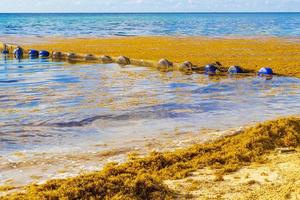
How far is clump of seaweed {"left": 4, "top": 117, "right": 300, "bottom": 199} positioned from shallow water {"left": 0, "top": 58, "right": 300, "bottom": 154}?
1.77 metres

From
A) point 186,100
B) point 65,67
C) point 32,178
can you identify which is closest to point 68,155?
point 32,178

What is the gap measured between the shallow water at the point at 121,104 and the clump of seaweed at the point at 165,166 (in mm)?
1774

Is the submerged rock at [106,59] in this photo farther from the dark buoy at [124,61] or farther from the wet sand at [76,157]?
the wet sand at [76,157]

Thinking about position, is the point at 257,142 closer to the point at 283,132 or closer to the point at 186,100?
the point at 283,132

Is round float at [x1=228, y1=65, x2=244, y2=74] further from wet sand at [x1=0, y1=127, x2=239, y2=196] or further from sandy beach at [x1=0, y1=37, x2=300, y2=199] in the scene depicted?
sandy beach at [x1=0, y1=37, x2=300, y2=199]

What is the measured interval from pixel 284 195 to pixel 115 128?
5.86 m

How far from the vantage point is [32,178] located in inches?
316

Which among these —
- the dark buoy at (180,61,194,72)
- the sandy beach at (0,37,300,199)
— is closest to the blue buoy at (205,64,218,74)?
the dark buoy at (180,61,194,72)

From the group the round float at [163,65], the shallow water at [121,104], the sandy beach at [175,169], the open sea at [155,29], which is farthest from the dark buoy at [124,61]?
the open sea at [155,29]

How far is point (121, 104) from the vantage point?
14.6 meters

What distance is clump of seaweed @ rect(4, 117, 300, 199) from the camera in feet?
21.8

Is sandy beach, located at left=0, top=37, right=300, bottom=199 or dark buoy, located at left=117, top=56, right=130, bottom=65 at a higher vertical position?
dark buoy, located at left=117, top=56, right=130, bottom=65

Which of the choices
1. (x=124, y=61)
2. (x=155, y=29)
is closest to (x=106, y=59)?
(x=124, y=61)

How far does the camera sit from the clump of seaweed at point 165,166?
666cm
